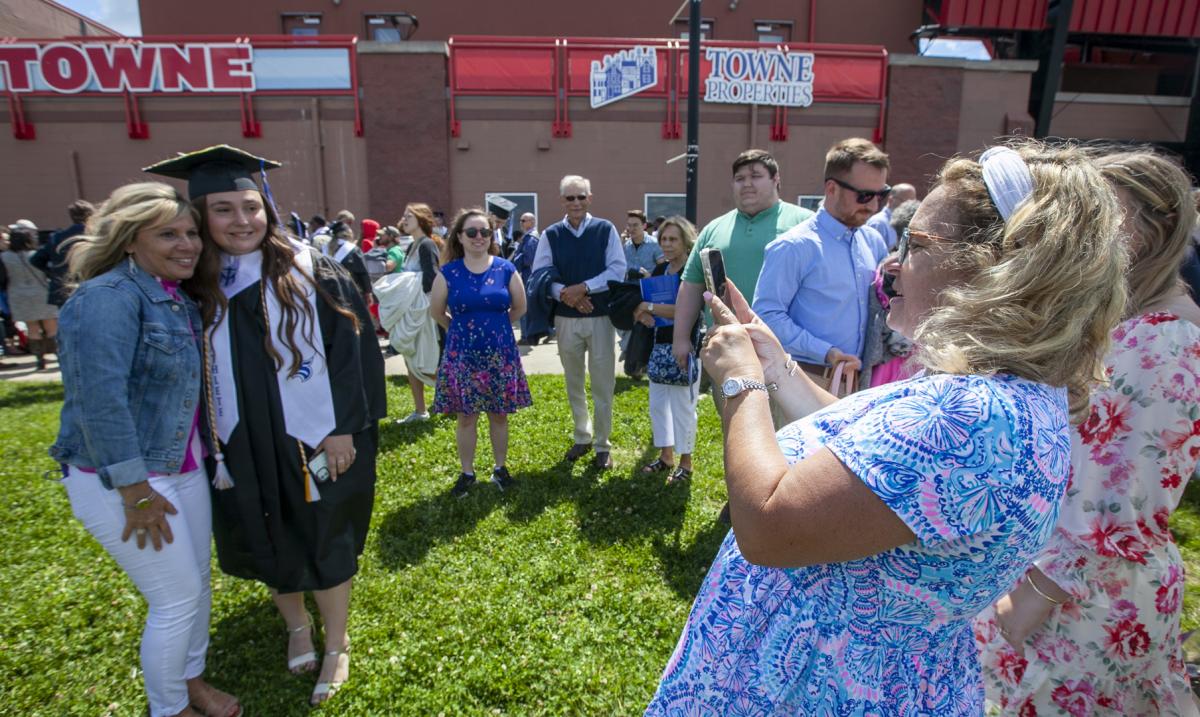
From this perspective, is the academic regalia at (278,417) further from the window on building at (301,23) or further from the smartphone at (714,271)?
the window on building at (301,23)

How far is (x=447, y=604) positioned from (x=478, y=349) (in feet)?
5.96

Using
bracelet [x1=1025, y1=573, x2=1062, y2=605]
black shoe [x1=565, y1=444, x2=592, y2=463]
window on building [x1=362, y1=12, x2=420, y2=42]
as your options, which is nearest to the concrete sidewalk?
black shoe [x1=565, y1=444, x2=592, y2=463]

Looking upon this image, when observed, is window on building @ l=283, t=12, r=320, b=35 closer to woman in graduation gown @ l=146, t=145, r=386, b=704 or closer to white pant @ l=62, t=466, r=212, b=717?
woman in graduation gown @ l=146, t=145, r=386, b=704

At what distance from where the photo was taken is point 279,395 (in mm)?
2410

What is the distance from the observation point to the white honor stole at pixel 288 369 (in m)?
2.33

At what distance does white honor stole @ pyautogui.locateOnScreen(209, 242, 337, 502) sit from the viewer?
7.66ft

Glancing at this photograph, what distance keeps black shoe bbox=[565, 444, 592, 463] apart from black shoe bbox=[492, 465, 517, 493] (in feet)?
2.01

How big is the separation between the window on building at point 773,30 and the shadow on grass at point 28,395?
17.8 meters

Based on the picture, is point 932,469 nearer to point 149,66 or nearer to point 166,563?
point 166,563

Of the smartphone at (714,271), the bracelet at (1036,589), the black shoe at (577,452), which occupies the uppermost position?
the smartphone at (714,271)

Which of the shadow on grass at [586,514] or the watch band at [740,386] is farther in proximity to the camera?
the shadow on grass at [586,514]

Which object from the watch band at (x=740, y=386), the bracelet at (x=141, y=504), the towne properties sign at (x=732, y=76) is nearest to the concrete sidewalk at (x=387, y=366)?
the bracelet at (x=141, y=504)

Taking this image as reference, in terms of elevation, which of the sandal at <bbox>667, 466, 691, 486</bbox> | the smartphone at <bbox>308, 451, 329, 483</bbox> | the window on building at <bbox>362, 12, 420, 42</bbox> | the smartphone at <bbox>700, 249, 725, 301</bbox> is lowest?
the sandal at <bbox>667, 466, 691, 486</bbox>

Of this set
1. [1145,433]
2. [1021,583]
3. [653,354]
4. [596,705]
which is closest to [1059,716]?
[1021,583]
